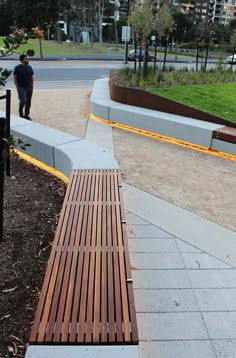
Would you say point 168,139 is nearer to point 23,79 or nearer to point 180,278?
point 23,79

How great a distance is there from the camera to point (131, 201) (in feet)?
16.8

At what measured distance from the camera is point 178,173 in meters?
6.25

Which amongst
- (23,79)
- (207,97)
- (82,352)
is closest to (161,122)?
(207,97)

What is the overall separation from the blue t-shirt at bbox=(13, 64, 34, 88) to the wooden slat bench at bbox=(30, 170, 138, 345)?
19.3 ft

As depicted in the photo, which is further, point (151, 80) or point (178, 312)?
point (151, 80)

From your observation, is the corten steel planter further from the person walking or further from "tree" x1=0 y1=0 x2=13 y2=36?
"tree" x1=0 y1=0 x2=13 y2=36

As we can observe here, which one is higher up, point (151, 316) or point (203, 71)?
point (203, 71)

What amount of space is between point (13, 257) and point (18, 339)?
3.21ft

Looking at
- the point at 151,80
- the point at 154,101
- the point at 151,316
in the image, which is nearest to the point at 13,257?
the point at 151,316

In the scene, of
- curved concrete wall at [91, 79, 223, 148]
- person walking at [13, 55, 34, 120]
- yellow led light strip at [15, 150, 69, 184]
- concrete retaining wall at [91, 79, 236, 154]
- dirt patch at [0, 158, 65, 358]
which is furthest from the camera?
person walking at [13, 55, 34, 120]

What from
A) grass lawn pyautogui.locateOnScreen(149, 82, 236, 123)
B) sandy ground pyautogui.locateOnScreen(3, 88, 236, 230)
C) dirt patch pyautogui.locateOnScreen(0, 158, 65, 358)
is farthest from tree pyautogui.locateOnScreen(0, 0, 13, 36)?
dirt patch pyautogui.locateOnScreen(0, 158, 65, 358)

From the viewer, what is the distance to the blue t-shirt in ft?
29.4

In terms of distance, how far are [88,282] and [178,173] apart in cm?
386

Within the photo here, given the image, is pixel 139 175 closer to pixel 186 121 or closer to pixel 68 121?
pixel 186 121
